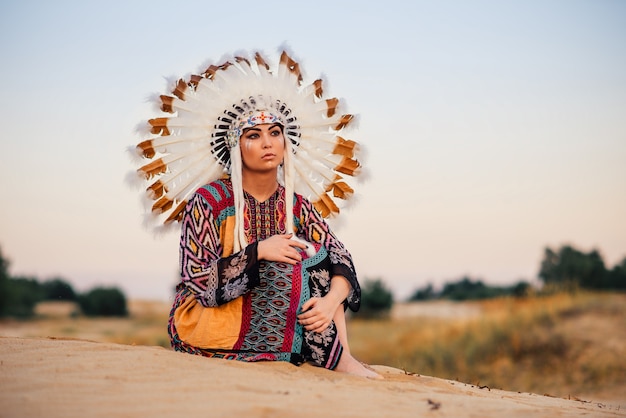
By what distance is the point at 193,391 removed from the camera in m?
3.66

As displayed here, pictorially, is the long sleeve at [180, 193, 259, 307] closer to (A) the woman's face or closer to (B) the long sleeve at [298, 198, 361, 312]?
(A) the woman's face

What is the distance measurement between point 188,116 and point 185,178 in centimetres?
44

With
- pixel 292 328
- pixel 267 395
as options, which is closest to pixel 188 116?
pixel 292 328

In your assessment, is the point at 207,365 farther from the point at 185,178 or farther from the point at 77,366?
the point at 185,178

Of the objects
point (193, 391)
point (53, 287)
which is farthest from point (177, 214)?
point (53, 287)

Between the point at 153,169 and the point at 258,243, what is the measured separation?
105cm

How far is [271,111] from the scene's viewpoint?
510cm

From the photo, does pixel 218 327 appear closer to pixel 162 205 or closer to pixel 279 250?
pixel 279 250

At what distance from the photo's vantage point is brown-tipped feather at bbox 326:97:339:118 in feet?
17.9

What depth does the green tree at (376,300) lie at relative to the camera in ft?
73.6

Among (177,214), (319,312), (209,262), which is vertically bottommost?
(319,312)

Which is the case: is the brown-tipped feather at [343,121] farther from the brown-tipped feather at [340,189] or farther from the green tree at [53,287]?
the green tree at [53,287]

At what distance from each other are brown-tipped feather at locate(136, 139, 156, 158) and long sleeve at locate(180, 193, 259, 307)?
0.51 m

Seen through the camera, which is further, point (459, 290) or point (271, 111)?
point (459, 290)
